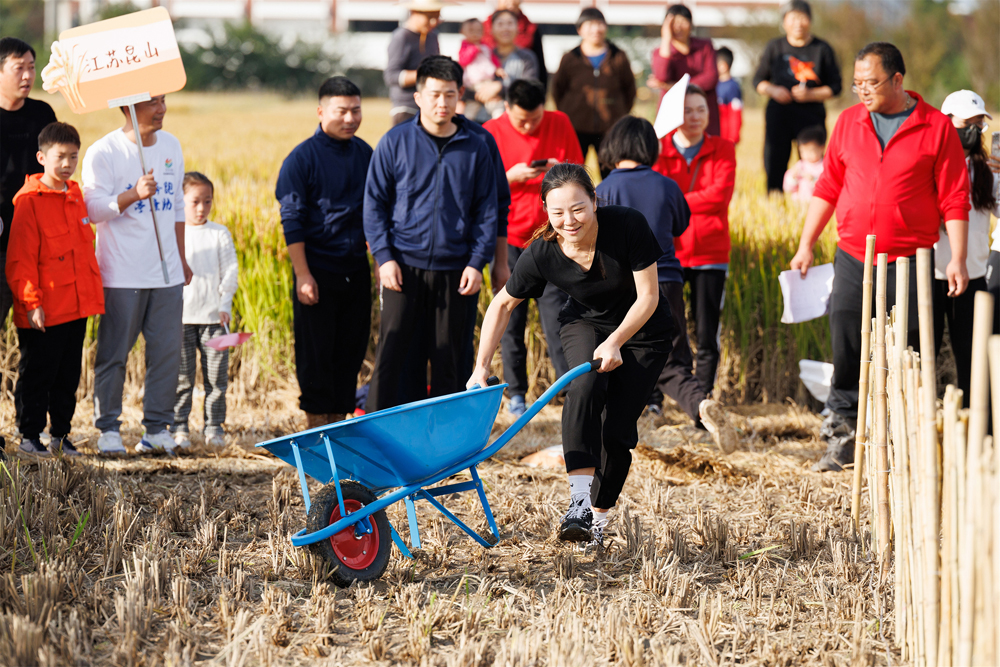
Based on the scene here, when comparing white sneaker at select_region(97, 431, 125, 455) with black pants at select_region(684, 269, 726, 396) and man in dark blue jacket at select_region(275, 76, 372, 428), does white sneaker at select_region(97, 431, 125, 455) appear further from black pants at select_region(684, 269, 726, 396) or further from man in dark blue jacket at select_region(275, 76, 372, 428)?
black pants at select_region(684, 269, 726, 396)

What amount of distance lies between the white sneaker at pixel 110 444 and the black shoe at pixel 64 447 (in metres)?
0.11

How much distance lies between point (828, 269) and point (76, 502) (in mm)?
3876

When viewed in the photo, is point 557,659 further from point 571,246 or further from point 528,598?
point 571,246

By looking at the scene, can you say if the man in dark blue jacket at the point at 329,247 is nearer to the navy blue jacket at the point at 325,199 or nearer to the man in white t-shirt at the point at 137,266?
the navy blue jacket at the point at 325,199

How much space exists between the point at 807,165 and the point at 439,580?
6343 millimetres

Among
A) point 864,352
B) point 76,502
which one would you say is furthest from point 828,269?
point 76,502

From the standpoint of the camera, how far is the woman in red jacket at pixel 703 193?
19.4 feet

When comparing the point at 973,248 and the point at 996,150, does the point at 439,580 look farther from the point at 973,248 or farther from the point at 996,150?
the point at 996,150

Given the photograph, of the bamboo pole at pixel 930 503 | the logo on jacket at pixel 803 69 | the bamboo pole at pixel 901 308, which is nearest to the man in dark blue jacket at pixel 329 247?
the bamboo pole at pixel 901 308

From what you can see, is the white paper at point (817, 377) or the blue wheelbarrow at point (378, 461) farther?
the white paper at point (817, 377)

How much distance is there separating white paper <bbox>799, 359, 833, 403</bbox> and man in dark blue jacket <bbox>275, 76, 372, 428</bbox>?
8.79ft

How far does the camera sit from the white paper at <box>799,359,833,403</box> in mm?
6004

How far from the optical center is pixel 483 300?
6.61 m

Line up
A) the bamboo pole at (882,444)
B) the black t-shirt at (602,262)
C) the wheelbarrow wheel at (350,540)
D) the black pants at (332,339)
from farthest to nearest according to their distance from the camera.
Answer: the black pants at (332,339) → the black t-shirt at (602,262) → the bamboo pole at (882,444) → the wheelbarrow wheel at (350,540)
